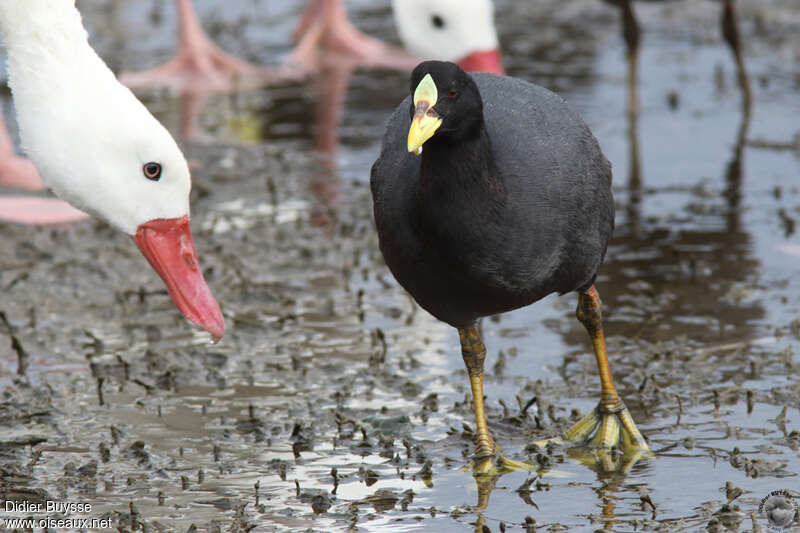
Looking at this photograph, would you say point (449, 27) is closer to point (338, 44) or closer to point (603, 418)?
point (338, 44)

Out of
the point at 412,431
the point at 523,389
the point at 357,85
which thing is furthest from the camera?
the point at 357,85

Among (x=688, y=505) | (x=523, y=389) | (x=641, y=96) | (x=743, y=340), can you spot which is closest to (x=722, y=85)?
(x=641, y=96)

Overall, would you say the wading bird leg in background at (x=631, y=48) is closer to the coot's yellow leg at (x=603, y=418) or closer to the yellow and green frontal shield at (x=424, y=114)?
the coot's yellow leg at (x=603, y=418)

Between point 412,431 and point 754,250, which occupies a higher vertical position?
point 754,250

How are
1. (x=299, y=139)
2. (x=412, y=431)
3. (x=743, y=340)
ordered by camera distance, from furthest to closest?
(x=299, y=139) → (x=743, y=340) → (x=412, y=431)

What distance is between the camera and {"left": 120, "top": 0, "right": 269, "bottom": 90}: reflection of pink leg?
11750mm

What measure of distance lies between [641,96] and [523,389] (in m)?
5.32

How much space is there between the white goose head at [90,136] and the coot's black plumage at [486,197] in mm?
801

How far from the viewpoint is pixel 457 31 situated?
8930 millimetres

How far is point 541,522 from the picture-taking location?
4.88 metres

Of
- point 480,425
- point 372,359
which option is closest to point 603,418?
point 480,425

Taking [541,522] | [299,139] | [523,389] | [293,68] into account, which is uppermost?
[293,68]

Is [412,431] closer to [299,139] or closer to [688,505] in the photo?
[688,505]

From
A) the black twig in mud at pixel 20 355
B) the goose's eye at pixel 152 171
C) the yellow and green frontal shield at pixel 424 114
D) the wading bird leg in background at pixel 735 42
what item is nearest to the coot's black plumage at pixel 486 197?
the yellow and green frontal shield at pixel 424 114
